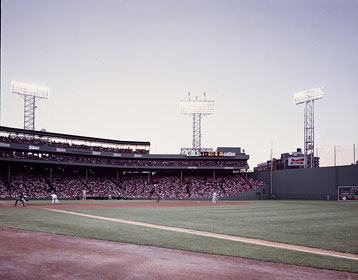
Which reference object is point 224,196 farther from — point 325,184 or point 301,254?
point 301,254

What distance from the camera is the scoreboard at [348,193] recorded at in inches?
1882

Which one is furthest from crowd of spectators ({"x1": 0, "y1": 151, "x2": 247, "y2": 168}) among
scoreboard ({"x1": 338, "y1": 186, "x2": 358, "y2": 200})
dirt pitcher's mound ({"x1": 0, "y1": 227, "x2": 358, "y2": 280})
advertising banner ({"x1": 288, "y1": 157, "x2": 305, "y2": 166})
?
dirt pitcher's mound ({"x1": 0, "y1": 227, "x2": 358, "y2": 280})

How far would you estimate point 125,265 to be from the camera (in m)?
7.97

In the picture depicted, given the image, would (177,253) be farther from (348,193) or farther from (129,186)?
(129,186)

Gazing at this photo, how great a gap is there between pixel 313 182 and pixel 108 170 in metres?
39.6

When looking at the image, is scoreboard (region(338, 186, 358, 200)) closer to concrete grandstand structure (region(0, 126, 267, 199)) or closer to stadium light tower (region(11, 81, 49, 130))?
concrete grandstand structure (region(0, 126, 267, 199))

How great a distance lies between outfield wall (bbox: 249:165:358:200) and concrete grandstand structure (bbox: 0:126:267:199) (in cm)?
370

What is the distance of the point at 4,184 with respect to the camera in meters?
49.1

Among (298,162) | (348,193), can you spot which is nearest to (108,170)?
(298,162)

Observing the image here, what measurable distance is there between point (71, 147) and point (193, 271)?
187 ft

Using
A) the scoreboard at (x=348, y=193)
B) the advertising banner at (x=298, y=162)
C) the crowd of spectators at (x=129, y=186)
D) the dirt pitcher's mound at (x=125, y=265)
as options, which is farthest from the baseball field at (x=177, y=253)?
the advertising banner at (x=298, y=162)

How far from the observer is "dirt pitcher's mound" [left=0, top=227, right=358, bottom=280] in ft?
23.3

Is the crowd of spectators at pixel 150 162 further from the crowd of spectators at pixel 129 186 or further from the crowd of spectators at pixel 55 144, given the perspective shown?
the crowd of spectators at pixel 129 186

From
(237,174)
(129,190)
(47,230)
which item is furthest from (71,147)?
(47,230)
